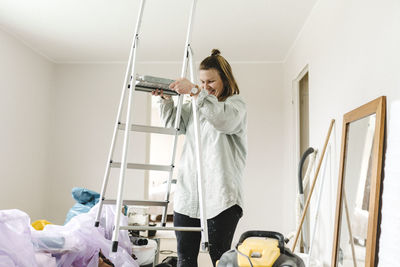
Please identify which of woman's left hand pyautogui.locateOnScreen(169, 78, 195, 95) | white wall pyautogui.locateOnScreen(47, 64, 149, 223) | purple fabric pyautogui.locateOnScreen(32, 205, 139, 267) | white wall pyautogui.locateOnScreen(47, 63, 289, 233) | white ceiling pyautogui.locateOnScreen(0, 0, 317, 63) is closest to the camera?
woman's left hand pyautogui.locateOnScreen(169, 78, 195, 95)

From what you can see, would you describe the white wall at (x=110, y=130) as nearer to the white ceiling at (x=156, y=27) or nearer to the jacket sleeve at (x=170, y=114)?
the white ceiling at (x=156, y=27)

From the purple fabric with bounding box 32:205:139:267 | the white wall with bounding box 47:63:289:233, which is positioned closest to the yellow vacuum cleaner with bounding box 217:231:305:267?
the purple fabric with bounding box 32:205:139:267

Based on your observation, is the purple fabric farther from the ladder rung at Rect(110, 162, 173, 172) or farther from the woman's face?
the woman's face

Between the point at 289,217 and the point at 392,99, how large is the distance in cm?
312

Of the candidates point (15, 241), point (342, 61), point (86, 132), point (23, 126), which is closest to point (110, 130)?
point (86, 132)

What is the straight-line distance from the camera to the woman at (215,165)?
1.59 meters

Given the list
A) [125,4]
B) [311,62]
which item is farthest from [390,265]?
[125,4]

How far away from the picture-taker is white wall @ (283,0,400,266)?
1809mm

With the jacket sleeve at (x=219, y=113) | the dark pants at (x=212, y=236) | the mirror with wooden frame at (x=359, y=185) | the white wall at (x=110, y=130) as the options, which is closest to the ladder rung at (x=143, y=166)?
the dark pants at (x=212, y=236)

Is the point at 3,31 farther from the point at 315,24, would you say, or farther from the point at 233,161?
the point at 233,161

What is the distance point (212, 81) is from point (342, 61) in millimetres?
1158

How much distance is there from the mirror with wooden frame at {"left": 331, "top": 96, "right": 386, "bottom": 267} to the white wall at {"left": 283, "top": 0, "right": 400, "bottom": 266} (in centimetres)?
10

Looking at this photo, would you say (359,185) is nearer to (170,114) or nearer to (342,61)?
(342,61)

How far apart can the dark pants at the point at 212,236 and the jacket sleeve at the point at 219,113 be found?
1.13 ft
